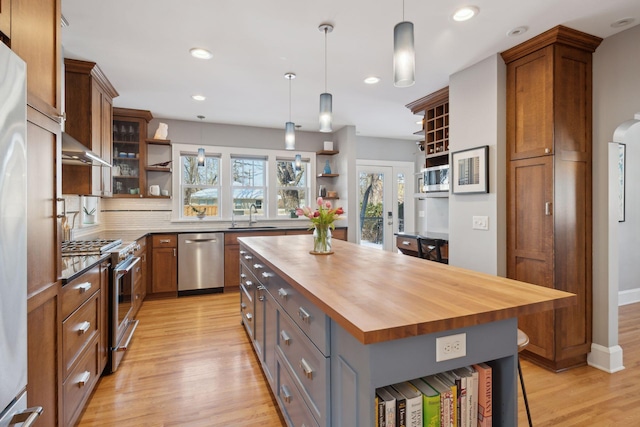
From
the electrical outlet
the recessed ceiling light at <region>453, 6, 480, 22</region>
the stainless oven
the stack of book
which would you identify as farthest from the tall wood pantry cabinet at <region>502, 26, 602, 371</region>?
the stainless oven

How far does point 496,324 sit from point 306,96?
3.62 meters

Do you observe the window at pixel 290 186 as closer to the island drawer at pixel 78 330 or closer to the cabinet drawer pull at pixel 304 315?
the island drawer at pixel 78 330

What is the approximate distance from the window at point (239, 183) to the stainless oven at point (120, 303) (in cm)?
253

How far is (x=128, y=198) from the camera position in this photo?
5016 millimetres

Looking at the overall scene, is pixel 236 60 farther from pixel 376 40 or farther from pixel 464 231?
pixel 464 231

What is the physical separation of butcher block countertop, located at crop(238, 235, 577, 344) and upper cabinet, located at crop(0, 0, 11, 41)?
1397mm

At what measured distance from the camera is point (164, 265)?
4734 mm

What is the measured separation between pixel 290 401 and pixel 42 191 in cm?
154

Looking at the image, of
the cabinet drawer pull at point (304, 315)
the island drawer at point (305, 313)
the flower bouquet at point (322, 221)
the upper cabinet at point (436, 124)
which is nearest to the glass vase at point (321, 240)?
the flower bouquet at point (322, 221)

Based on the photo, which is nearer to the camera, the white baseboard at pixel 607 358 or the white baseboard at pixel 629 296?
the white baseboard at pixel 607 358

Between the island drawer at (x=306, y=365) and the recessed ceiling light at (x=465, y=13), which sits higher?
the recessed ceiling light at (x=465, y=13)

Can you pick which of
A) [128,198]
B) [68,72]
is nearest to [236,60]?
[68,72]

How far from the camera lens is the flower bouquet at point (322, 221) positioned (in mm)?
2354

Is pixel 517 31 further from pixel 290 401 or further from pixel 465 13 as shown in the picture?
pixel 290 401
